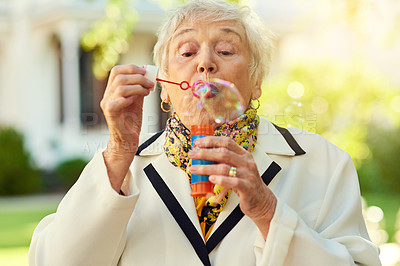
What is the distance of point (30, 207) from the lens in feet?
36.1

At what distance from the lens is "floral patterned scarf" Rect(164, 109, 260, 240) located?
8.13 ft

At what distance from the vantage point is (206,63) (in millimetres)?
2441

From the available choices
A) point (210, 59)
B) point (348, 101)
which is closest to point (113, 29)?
point (210, 59)

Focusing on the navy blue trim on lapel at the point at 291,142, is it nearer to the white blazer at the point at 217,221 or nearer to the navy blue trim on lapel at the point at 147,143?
the white blazer at the point at 217,221

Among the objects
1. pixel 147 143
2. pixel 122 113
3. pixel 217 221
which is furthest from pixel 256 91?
pixel 122 113

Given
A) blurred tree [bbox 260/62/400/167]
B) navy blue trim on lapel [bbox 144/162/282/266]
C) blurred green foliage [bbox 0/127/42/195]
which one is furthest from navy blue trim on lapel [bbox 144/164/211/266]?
blurred green foliage [bbox 0/127/42/195]

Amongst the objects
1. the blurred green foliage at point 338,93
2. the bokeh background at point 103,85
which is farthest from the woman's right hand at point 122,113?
the blurred green foliage at point 338,93

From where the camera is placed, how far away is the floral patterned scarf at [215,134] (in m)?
2.48

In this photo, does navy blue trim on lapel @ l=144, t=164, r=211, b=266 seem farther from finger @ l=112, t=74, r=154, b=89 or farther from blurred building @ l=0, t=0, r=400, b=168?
blurred building @ l=0, t=0, r=400, b=168

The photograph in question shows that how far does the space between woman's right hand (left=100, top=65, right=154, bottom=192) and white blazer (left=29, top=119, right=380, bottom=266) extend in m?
0.06

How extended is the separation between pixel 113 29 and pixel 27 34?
10.9 m

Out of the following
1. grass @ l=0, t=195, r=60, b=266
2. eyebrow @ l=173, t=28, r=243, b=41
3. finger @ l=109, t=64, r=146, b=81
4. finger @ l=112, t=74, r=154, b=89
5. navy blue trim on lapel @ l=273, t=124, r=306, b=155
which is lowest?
grass @ l=0, t=195, r=60, b=266

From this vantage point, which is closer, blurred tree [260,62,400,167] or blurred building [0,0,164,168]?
blurred tree [260,62,400,167]

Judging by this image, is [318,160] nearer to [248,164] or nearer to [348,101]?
[248,164]
